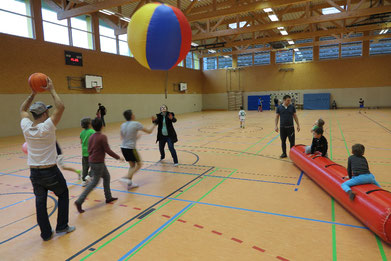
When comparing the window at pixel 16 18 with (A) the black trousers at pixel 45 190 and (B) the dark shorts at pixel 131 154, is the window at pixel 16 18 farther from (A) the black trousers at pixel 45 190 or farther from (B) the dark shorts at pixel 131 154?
(A) the black trousers at pixel 45 190

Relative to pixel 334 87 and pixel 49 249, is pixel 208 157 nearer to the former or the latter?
pixel 49 249

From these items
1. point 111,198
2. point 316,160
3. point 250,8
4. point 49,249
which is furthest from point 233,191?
point 250,8

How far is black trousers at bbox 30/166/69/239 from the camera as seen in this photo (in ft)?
9.60

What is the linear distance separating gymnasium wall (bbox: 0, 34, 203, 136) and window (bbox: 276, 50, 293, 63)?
10.6 meters

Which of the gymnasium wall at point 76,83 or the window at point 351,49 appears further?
the window at point 351,49

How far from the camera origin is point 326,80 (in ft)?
86.2

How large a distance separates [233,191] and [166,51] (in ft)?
8.99

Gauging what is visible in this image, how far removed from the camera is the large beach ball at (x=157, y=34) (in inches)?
169

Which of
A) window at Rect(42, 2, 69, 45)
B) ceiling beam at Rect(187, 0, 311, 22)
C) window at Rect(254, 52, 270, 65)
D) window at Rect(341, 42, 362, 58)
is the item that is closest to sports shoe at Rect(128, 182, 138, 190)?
ceiling beam at Rect(187, 0, 311, 22)

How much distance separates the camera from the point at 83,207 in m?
4.03

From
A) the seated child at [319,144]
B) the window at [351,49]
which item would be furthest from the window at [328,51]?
the seated child at [319,144]

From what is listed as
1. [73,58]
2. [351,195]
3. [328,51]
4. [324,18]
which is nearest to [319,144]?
[351,195]

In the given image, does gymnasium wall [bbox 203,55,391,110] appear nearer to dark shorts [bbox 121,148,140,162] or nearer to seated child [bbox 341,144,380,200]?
seated child [bbox 341,144,380,200]

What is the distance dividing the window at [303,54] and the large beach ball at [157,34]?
2573 cm
